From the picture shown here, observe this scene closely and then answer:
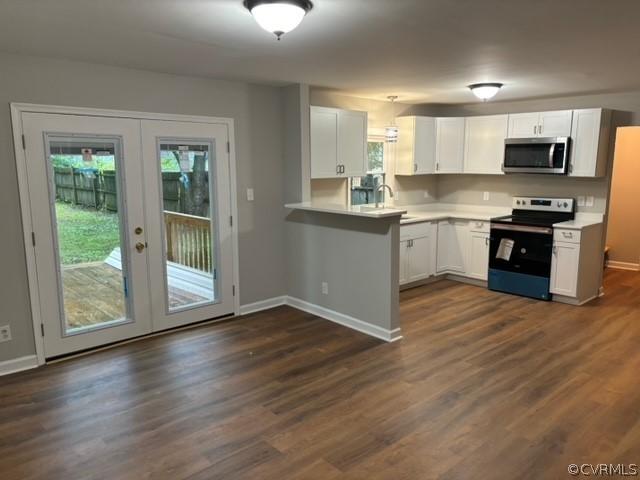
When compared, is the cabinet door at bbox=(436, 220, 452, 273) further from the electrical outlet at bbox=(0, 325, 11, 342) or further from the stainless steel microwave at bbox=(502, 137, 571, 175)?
the electrical outlet at bbox=(0, 325, 11, 342)

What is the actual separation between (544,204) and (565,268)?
98 cm

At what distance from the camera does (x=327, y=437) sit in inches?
105

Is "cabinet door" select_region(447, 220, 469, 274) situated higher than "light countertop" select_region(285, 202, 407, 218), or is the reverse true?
"light countertop" select_region(285, 202, 407, 218)

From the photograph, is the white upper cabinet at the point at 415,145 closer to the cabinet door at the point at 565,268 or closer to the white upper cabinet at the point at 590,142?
the white upper cabinet at the point at 590,142

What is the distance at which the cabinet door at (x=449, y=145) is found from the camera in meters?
6.07

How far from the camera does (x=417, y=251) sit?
5.72 metres

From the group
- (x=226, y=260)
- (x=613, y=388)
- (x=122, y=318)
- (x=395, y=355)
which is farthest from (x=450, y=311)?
(x=122, y=318)

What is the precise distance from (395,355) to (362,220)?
4.04 feet

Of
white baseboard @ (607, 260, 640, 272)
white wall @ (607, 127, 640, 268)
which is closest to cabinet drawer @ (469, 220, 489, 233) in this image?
white wall @ (607, 127, 640, 268)

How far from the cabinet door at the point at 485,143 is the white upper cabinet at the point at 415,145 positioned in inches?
18.1

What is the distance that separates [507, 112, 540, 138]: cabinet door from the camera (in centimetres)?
542

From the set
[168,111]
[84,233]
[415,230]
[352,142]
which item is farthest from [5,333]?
[415,230]

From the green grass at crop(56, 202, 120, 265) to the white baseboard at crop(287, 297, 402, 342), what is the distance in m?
1.97

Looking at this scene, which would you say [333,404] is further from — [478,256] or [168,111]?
[478,256]
